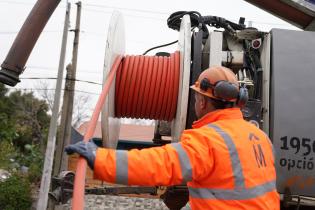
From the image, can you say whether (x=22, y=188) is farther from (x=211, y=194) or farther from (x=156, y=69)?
(x=211, y=194)

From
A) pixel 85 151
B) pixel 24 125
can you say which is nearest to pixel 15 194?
pixel 24 125

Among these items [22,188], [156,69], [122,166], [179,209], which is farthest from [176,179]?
[22,188]

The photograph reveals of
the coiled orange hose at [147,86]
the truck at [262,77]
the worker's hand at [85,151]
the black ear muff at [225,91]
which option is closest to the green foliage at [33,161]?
the truck at [262,77]

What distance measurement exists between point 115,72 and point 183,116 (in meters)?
0.70

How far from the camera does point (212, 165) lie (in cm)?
299

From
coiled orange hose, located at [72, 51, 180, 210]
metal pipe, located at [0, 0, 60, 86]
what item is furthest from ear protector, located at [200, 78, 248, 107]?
metal pipe, located at [0, 0, 60, 86]

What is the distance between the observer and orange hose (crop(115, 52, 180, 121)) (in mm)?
4883

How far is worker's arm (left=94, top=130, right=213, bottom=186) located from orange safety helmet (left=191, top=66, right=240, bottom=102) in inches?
18.0

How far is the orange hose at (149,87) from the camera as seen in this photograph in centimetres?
488

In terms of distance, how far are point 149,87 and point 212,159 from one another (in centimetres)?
202

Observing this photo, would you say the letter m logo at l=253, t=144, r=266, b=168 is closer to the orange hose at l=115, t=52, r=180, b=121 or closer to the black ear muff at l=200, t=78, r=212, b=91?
the black ear muff at l=200, t=78, r=212, b=91

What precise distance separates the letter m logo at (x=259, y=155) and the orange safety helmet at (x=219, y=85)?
0.32 m

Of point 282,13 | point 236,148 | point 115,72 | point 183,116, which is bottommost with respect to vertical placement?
point 236,148

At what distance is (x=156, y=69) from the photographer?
4961 millimetres
